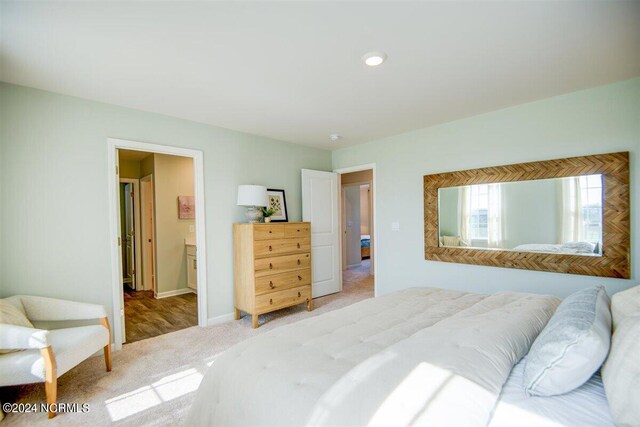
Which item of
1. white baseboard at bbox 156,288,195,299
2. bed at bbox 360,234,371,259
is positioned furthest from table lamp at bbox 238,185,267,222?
bed at bbox 360,234,371,259

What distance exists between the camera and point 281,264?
3.73m

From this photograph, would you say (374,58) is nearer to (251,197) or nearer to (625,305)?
(625,305)

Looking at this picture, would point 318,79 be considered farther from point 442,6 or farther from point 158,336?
point 158,336

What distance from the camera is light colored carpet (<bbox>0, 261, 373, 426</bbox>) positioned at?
1895 millimetres

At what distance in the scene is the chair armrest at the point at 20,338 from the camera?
1.80m

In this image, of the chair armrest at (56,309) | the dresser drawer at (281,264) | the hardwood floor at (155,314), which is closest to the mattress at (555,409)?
the dresser drawer at (281,264)

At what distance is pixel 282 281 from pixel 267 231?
68 centimetres

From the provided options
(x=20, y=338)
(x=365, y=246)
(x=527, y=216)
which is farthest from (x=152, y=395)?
(x=365, y=246)

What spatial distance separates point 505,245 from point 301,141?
298 centimetres

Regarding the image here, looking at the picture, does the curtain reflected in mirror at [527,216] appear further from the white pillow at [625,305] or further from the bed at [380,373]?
the white pillow at [625,305]

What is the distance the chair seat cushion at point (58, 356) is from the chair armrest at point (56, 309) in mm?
193

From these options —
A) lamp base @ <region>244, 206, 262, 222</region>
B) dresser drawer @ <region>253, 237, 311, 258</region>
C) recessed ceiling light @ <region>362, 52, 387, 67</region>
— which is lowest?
dresser drawer @ <region>253, 237, 311, 258</region>

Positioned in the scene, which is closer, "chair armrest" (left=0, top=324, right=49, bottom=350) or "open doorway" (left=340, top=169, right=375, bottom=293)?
"chair armrest" (left=0, top=324, right=49, bottom=350)

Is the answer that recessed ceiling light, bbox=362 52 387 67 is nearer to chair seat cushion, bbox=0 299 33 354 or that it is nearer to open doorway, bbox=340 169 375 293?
chair seat cushion, bbox=0 299 33 354
